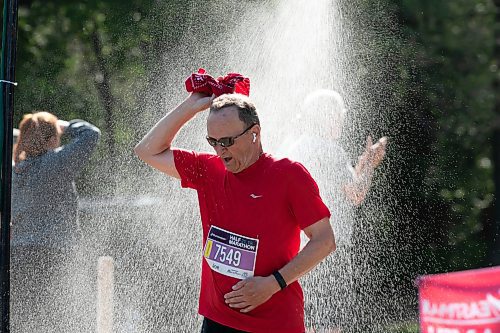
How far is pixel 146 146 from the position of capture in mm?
3799

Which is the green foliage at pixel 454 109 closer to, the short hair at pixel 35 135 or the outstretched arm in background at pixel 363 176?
the outstretched arm in background at pixel 363 176

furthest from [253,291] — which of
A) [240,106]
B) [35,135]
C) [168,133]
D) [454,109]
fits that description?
[454,109]

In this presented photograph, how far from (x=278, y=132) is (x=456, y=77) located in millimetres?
4833

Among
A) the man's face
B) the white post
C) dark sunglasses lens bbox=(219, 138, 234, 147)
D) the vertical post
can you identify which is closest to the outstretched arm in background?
the white post

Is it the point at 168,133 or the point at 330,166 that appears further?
the point at 330,166

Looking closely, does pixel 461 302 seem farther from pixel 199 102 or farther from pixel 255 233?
pixel 199 102

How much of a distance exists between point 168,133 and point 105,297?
A: 2.06 metres

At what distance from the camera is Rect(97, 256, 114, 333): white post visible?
17.9 feet

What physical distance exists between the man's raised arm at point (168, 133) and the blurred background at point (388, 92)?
4453 mm

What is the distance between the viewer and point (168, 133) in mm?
3760

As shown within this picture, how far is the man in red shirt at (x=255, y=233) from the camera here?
335cm

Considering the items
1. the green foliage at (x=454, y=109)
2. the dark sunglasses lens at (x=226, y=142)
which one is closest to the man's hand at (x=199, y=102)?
the dark sunglasses lens at (x=226, y=142)

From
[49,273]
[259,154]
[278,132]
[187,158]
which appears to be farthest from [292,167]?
[49,273]

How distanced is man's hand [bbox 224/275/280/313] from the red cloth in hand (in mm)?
833
